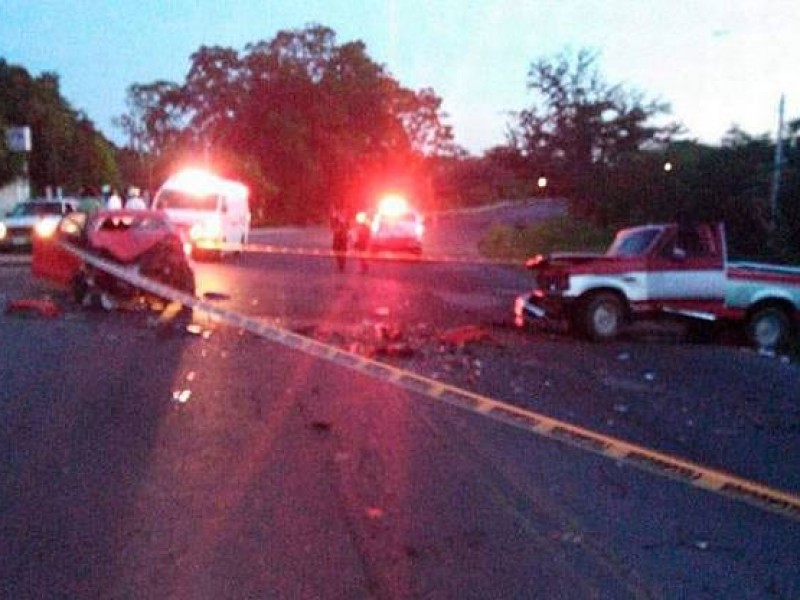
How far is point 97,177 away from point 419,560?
62.7 m

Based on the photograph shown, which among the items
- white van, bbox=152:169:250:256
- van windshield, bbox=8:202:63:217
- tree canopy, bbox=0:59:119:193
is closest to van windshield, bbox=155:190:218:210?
white van, bbox=152:169:250:256

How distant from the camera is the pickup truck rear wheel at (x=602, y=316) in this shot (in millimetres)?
20094

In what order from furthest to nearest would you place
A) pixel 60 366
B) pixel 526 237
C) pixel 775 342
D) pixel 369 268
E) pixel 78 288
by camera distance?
pixel 526 237, pixel 369 268, pixel 78 288, pixel 775 342, pixel 60 366

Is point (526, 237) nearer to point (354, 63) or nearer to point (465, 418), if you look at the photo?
point (354, 63)

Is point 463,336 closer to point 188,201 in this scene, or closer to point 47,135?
point 188,201

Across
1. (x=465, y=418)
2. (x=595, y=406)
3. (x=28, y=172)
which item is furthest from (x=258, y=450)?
(x=28, y=172)

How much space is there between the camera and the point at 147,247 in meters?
22.4

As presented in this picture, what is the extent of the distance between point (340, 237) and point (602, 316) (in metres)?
16.4

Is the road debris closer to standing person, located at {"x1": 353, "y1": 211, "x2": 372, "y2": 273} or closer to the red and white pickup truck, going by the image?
the red and white pickup truck

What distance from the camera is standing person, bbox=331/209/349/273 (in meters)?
35.6

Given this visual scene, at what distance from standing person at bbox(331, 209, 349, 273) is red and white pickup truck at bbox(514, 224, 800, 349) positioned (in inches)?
609

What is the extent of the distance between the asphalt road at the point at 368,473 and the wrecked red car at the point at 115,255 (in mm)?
3198

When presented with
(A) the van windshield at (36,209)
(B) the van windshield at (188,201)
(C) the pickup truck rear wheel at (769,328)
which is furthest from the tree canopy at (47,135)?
(C) the pickup truck rear wheel at (769,328)

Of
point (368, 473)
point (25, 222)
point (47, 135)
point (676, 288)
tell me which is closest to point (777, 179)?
point (676, 288)
